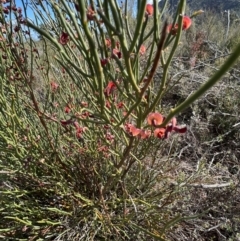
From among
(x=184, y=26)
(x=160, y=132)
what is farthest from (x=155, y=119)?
(x=184, y=26)

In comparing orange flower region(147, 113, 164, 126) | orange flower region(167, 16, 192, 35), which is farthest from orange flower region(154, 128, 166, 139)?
orange flower region(167, 16, 192, 35)

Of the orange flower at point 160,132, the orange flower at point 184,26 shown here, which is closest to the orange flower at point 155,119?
the orange flower at point 160,132

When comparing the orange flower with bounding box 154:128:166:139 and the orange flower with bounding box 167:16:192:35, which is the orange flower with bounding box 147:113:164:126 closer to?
the orange flower with bounding box 154:128:166:139

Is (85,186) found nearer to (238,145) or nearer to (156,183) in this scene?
(156,183)

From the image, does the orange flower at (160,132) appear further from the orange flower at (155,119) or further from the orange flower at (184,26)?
the orange flower at (184,26)

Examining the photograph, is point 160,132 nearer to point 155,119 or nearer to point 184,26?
point 155,119

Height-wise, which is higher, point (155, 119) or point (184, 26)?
point (184, 26)

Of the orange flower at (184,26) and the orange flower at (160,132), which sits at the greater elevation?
the orange flower at (184,26)

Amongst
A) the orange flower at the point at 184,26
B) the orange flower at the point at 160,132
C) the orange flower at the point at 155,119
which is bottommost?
the orange flower at the point at 160,132

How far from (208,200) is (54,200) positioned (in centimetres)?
95

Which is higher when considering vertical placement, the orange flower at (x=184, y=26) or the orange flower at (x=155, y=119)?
the orange flower at (x=184, y=26)

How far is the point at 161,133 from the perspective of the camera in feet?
2.53

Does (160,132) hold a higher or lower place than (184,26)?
lower

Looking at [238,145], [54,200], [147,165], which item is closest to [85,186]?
[54,200]
